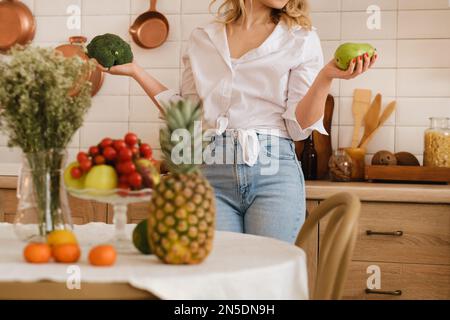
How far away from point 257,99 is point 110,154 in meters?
0.91

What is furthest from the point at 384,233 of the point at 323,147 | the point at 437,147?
the point at 323,147

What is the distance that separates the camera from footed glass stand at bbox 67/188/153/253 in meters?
1.21

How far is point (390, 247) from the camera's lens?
2375 mm

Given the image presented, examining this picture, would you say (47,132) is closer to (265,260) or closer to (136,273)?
(136,273)

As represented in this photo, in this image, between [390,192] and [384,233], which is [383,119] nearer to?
[390,192]

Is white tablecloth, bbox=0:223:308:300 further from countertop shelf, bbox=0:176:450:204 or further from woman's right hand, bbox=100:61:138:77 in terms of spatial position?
countertop shelf, bbox=0:176:450:204

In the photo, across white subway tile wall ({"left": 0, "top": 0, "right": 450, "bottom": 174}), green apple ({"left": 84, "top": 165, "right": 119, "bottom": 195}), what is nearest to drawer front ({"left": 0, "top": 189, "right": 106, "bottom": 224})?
white subway tile wall ({"left": 0, "top": 0, "right": 450, "bottom": 174})

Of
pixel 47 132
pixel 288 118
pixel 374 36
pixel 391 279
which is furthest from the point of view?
pixel 374 36

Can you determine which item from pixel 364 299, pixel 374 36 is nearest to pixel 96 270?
pixel 364 299

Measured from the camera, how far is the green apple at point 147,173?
1.22 meters

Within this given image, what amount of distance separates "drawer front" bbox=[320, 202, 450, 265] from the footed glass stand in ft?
4.08

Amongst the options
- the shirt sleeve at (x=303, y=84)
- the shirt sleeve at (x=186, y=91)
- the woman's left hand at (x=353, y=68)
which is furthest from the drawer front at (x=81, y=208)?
the woman's left hand at (x=353, y=68)

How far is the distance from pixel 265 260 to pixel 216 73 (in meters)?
1.05

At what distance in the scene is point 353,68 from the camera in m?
1.72
